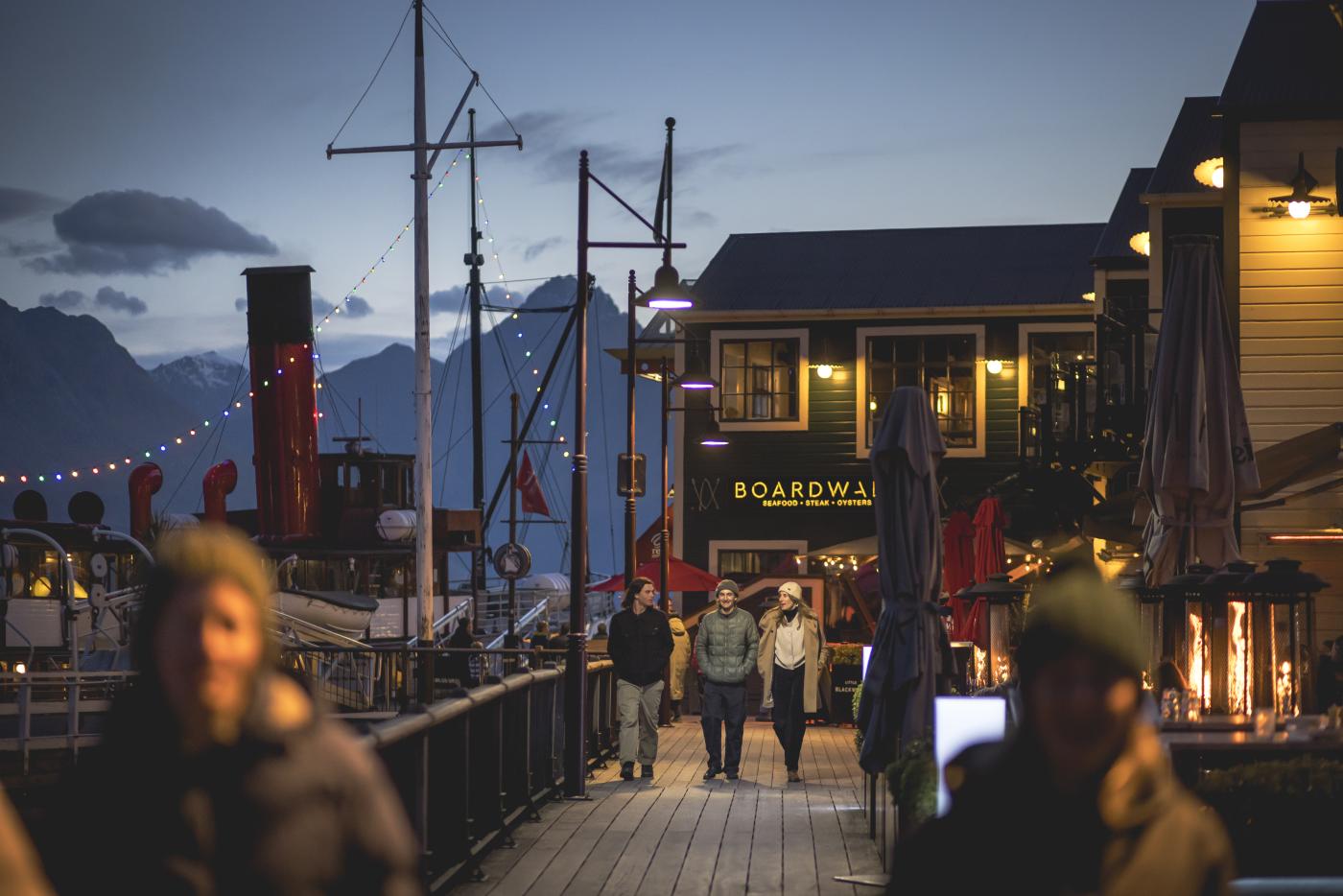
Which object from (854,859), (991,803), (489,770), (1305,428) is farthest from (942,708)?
(1305,428)

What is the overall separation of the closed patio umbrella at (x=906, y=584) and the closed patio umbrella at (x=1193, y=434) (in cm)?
166

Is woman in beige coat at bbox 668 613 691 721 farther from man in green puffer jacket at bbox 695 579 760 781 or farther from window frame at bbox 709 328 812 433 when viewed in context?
window frame at bbox 709 328 812 433

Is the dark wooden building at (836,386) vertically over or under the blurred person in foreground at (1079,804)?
over

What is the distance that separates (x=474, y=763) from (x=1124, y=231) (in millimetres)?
21223

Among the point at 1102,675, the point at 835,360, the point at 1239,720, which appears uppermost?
the point at 835,360

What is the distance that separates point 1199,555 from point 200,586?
9980 millimetres

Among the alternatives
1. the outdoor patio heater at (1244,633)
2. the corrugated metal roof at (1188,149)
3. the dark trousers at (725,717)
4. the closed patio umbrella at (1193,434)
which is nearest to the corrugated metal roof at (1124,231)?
the corrugated metal roof at (1188,149)

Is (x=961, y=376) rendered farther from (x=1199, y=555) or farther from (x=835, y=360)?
(x=1199, y=555)

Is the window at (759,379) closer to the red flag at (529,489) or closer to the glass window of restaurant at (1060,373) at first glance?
the glass window of restaurant at (1060,373)

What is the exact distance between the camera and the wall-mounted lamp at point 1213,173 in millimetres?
19938

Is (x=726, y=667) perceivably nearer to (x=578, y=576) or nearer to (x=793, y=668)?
(x=793, y=668)

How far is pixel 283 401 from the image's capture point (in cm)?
3756

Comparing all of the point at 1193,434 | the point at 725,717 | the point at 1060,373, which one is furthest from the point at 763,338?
the point at 1193,434

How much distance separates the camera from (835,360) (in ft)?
115
